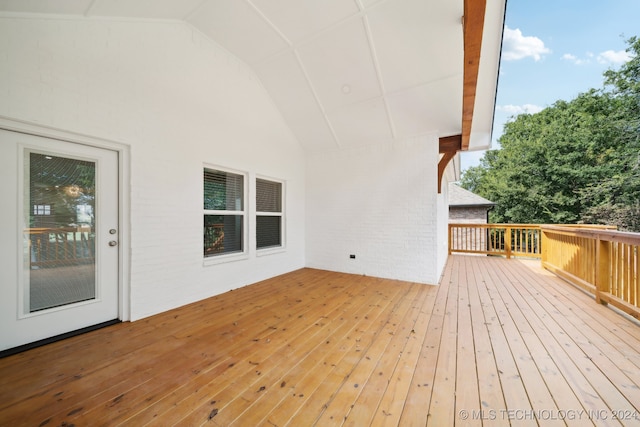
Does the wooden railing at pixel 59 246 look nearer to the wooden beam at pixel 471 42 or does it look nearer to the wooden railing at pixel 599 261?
the wooden beam at pixel 471 42

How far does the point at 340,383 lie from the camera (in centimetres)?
170

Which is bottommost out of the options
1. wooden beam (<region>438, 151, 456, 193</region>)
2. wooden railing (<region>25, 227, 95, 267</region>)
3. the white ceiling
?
wooden railing (<region>25, 227, 95, 267</region>)

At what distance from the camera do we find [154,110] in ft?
9.49

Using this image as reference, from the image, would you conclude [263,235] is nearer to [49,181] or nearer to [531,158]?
[49,181]

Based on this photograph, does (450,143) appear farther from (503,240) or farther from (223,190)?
(503,240)

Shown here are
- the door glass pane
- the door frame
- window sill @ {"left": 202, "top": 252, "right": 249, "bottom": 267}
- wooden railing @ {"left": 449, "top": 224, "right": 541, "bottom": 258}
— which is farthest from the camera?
wooden railing @ {"left": 449, "top": 224, "right": 541, "bottom": 258}

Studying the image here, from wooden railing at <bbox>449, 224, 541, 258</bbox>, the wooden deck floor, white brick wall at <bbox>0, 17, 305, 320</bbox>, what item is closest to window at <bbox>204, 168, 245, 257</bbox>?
white brick wall at <bbox>0, 17, 305, 320</bbox>

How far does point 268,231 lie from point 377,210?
7.23 feet

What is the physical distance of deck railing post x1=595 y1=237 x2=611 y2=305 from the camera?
3229mm

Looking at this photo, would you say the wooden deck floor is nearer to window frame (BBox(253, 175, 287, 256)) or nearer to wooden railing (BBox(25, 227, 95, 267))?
wooden railing (BBox(25, 227, 95, 267))

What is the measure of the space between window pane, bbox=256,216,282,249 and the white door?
219 cm

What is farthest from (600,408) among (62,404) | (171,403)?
(62,404)

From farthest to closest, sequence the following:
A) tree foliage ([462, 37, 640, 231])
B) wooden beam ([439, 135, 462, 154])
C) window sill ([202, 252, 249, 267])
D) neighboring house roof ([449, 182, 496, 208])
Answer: tree foliage ([462, 37, 640, 231]) → neighboring house roof ([449, 182, 496, 208]) → wooden beam ([439, 135, 462, 154]) → window sill ([202, 252, 249, 267])

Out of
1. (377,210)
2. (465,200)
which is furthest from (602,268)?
(465,200)
